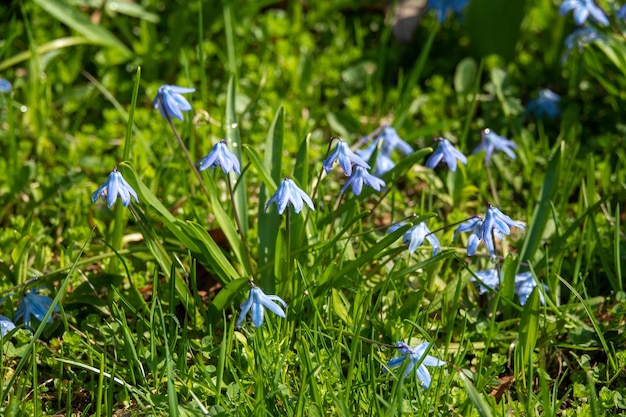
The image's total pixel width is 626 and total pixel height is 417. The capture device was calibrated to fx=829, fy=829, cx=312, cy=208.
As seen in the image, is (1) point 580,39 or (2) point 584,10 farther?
(1) point 580,39

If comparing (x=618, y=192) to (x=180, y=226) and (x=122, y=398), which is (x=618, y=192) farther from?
(x=122, y=398)

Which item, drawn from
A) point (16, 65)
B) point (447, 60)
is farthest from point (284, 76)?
point (16, 65)

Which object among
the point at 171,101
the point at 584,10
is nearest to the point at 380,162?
the point at 171,101

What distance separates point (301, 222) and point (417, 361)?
0.64 meters

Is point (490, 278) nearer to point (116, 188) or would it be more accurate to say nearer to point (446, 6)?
point (116, 188)

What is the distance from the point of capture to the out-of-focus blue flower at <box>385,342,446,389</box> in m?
2.29

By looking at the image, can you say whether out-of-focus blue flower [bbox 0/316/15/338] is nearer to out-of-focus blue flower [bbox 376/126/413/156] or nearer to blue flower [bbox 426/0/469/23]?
out-of-focus blue flower [bbox 376/126/413/156]

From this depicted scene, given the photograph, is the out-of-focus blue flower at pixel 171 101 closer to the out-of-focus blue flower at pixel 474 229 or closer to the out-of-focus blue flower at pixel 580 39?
the out-of-focus blue flower at pixel 474 229

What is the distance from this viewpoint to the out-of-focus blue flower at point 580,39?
375cm

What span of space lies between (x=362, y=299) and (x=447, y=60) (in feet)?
7.06

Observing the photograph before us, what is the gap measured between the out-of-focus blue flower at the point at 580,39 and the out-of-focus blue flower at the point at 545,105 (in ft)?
0.60

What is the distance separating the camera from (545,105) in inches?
152

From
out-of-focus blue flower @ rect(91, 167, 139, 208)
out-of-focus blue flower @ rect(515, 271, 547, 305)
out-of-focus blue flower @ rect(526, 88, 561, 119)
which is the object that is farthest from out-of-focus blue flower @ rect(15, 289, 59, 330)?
out-of-focus blue flower @ rect(526, 88, 561, 119)

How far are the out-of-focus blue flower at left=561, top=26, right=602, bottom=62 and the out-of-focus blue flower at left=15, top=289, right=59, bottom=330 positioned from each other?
8.36ft
